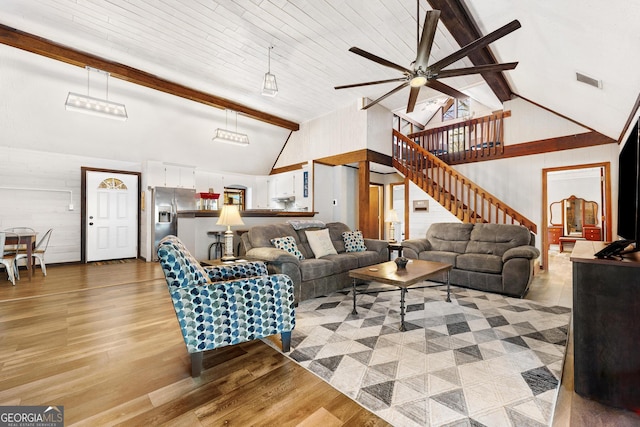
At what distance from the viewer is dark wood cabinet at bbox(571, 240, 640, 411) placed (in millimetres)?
1495

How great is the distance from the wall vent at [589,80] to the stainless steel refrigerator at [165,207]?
7.06 m

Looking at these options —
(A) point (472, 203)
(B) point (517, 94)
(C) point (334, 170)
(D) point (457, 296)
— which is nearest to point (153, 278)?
(C) point (334, 170)

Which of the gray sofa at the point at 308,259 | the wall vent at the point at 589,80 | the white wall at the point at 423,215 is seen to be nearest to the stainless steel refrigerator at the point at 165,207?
the gray sofa at the point at 308,259

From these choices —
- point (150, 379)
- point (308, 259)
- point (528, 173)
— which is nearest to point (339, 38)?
point (308, 259)

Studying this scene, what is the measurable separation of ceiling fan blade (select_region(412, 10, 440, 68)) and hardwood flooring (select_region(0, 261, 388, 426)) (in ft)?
8.98

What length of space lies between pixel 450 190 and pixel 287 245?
3847 mm

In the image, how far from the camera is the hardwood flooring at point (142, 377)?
1.46 meters

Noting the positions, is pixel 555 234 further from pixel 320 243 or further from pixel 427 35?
pixel 427 35

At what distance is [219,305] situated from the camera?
1.88 meters

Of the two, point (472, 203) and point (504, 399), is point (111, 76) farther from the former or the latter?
point (472, 203)

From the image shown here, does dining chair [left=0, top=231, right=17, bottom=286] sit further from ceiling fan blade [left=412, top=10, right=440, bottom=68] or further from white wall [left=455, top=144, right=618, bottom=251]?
white wall [left=455, top=144, right=618, bottom=251]

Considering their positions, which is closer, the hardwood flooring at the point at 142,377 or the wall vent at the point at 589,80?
the hardwood flooring at the point at 142,377

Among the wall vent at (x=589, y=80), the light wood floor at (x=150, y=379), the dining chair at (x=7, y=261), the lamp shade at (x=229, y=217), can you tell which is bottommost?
the light wood floor at (x=150, y=379)

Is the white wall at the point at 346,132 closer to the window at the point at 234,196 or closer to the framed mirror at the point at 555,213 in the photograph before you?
the window at the point at 234,196
